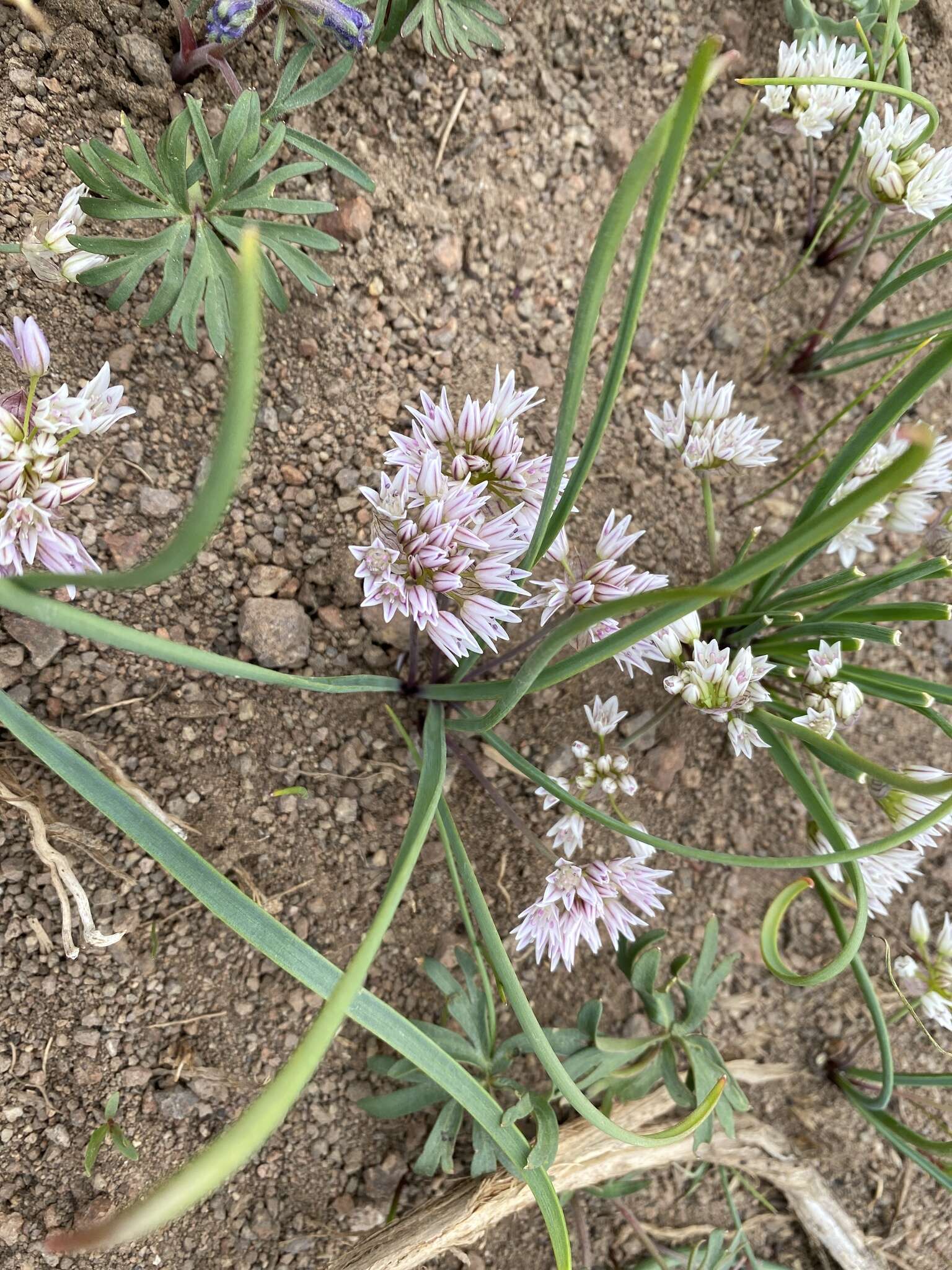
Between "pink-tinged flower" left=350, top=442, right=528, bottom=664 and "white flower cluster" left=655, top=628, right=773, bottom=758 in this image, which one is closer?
"pink-tinged flower" left=350, top=442, right=528, bottom=664

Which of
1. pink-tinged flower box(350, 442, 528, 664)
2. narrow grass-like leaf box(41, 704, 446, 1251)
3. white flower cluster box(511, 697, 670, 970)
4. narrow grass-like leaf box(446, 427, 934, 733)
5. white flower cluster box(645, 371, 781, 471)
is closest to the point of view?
narrow grass-like leaf box(41, 704, 446, 1251)

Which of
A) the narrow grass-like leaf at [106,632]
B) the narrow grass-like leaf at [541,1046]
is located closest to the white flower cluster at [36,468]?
the narrow grass-like leaf at [106,632]

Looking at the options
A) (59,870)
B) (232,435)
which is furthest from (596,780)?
(232,435)

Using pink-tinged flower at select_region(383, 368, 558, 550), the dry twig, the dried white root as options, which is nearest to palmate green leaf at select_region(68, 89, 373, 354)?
pink-tinged flower at select_region(383, 368, 558, 550)

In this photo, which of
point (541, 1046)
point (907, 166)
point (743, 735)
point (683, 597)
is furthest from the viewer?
point (907, 166)

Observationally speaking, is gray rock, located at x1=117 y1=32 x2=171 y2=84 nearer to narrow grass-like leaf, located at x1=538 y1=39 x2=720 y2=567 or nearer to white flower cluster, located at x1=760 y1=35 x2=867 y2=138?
narrow grass-like leaf, located at x1=538 y1=39 x2=720 y2=567

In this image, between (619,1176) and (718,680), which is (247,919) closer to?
(718,680)

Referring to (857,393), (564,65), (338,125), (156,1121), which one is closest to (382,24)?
(338,125)
